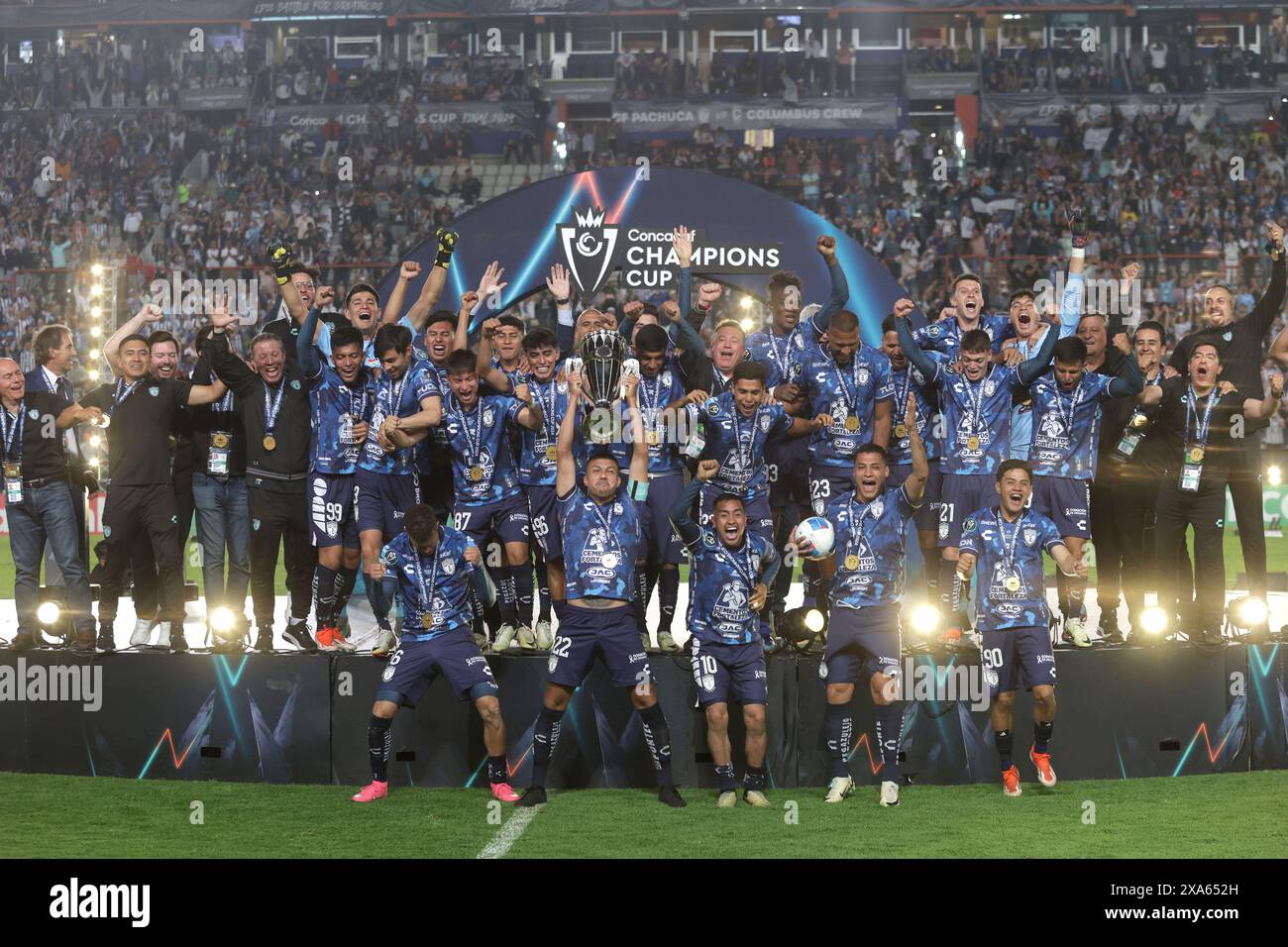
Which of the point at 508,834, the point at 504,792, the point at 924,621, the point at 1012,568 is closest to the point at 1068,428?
the point at 1012,568

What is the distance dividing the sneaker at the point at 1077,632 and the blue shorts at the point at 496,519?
362cm

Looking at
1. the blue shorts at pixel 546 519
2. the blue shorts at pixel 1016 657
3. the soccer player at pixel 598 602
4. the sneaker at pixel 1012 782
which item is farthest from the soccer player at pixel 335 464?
the sneaker at pixel 1012 782

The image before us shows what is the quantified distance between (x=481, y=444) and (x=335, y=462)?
982 millimetres

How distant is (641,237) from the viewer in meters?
13.8

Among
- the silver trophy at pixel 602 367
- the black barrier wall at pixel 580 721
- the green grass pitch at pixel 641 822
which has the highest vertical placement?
the silver trophy at pixel 602 367

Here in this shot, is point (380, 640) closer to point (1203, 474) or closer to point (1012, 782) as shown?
point (1012, 782)

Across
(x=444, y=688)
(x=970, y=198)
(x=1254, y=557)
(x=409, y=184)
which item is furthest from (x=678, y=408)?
(x=409, y=184)

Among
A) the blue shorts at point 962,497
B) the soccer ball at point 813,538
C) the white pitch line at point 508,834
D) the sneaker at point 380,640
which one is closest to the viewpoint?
the white pitch line at point 508,834

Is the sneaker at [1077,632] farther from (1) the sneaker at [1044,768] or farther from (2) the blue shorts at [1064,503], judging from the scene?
(1) the sneaker at [1044,768]

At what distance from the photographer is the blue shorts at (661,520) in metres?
10.3

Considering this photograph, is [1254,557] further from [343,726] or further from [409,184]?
[409,184]

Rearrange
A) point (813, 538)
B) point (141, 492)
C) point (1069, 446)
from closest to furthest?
1. point (813, 538)
2. point (141, 492)
3. point (1069, 446)

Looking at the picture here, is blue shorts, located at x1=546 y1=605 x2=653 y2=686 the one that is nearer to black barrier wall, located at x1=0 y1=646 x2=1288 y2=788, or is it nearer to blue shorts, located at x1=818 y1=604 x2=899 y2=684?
black barrier wall, located at x1=0 y1=646 x2=1288 y2=788

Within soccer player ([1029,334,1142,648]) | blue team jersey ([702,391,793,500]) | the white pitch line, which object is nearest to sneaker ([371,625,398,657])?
the white pitch line
